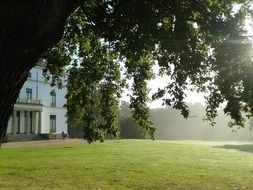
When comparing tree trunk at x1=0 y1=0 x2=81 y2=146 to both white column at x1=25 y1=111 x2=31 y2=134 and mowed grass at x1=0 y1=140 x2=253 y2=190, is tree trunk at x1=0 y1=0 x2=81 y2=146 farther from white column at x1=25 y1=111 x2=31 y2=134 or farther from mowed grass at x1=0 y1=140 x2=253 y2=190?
white column at x1=25 y1=111 x2=31 y2=134

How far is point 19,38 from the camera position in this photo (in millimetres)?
7543

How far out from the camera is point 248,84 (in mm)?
9656

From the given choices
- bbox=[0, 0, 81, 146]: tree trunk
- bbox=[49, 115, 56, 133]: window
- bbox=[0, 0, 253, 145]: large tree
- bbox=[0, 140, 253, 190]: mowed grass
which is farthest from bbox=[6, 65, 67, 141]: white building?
bbox=[0, 0, 81, 146]: tree trunk

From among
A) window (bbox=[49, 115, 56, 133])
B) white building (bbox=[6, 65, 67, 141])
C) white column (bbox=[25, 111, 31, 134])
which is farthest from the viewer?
window (bbox=[49, 115, 56, 133])

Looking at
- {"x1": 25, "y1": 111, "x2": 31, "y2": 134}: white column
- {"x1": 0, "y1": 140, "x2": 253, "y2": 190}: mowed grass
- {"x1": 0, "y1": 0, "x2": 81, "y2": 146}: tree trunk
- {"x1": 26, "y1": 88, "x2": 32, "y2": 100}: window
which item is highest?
{"x1": 26, "y1": 88, "x2": 32, "y2": 100}: window

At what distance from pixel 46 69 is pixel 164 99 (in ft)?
14.6

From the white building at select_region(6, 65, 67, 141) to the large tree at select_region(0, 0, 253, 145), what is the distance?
5859 centimetres

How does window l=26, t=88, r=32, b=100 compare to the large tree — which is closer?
→ the large tree

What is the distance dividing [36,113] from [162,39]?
223ft

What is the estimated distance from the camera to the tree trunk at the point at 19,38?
746cm

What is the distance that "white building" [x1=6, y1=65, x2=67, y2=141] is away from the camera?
71.6 meters

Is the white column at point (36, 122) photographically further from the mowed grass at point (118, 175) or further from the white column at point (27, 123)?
the mowed grass at point (118, 175)

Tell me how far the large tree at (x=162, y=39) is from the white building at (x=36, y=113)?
58.6 meters

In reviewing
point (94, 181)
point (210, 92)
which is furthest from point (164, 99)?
point (94, 181)
